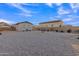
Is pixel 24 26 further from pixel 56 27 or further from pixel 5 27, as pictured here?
pixel 56 27

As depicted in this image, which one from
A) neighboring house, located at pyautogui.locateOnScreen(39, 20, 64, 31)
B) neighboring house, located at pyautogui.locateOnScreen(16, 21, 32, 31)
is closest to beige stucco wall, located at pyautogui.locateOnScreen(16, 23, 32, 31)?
neighboring house, located at pyautogui.locateOnScreen(16, 21, 32, 31)

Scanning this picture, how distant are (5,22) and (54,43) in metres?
0.67

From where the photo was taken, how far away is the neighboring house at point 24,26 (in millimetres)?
Result: 2938

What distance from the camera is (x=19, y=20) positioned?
116 inches

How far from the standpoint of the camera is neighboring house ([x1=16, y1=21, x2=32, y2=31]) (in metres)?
2.94

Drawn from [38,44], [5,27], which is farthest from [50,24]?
[5,27]

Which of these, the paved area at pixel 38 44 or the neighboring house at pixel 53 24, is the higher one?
the neighboring house at pixel 53 24

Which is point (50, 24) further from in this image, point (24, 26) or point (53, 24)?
point (24, 26)

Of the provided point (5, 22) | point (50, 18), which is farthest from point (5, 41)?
point (50, 18)

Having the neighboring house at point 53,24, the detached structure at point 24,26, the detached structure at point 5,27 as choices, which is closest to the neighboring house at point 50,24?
the neighboring house at point 53,24

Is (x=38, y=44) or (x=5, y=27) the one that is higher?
(x=5, y=27)

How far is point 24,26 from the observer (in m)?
2.98

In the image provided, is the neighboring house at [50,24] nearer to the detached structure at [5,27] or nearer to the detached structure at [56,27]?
the detached structure at [56,27]

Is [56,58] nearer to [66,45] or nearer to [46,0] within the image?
[66,45]
